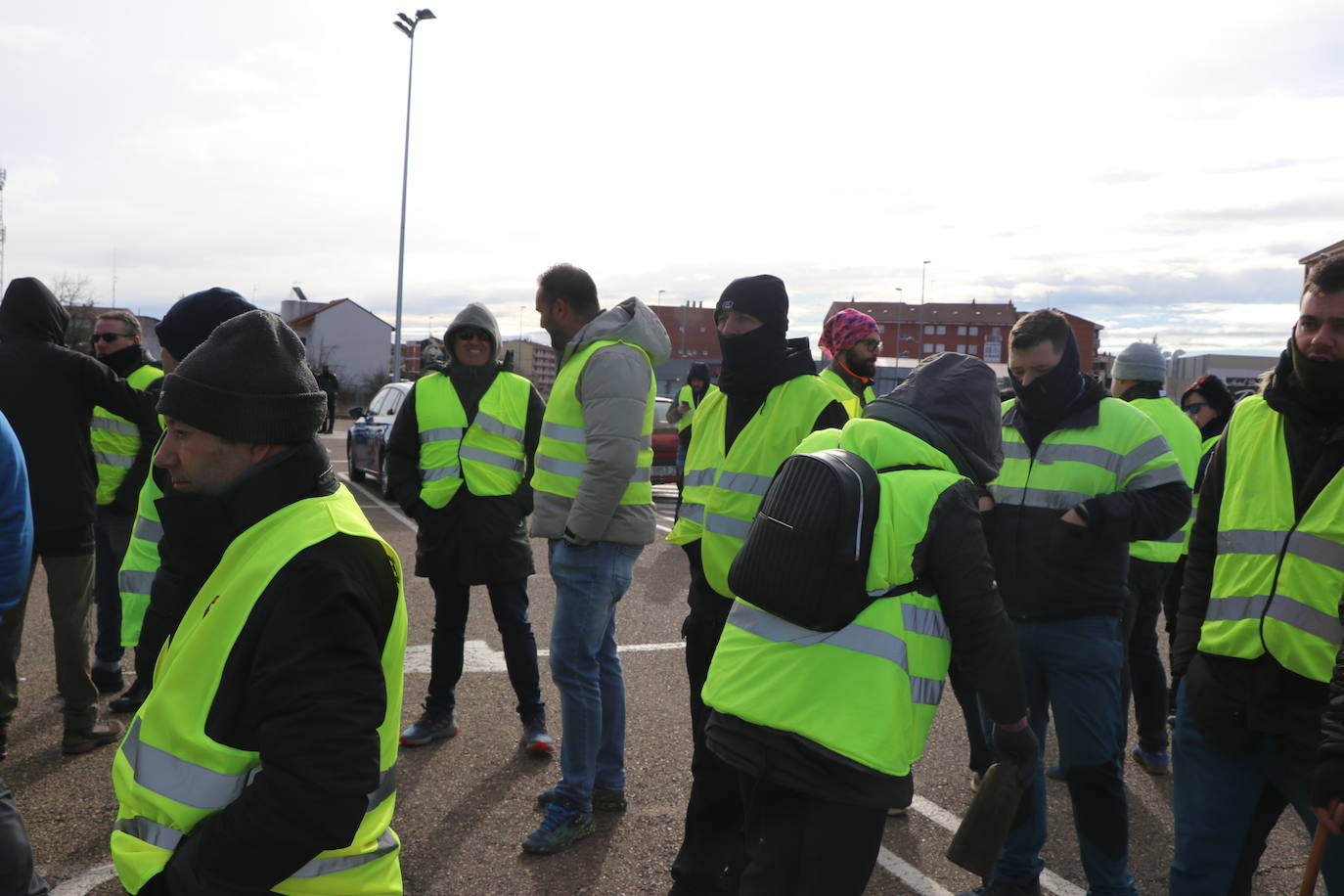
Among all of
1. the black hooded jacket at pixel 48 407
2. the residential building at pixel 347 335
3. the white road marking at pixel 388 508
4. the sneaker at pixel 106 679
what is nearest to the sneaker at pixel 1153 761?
the black hooded jacket at pixel 48 407

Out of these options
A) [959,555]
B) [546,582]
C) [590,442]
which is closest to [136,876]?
[959,555]

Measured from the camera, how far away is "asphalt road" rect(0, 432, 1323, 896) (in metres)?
3.52

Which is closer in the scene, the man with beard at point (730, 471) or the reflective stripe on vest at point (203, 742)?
the reflective stripe on vest at point (203, 742)

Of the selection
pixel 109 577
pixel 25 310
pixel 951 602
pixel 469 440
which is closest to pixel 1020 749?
pixel 951 602

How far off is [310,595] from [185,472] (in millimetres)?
437

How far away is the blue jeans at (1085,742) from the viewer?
3143mm

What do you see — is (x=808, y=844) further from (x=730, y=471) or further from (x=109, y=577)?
(x=109, y=577)

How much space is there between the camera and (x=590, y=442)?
383 centimetres

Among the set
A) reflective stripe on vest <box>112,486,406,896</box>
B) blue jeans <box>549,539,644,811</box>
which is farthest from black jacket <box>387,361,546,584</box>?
reflective stripe on vest <box>112,486,406,896</box>

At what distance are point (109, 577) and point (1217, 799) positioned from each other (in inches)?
225

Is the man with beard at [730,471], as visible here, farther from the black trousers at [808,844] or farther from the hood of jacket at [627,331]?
the black trousers at [808,844]

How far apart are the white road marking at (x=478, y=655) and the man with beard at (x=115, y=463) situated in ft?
5.50

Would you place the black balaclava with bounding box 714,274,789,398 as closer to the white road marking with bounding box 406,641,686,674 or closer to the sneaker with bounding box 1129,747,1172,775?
the white road marking with bounding box 406,641,686,674

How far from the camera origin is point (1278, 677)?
7.69ft
